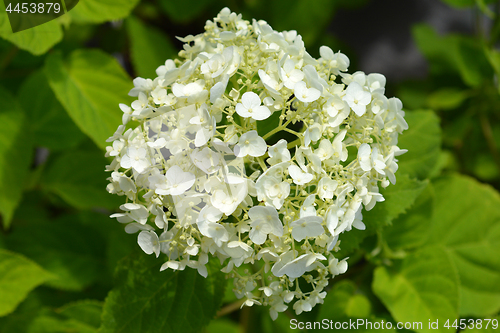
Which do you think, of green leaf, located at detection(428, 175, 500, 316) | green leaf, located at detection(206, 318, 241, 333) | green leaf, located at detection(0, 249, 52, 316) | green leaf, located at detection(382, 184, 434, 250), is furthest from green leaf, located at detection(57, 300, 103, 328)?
green leaf, located at detection(428, 175, 500, 316)

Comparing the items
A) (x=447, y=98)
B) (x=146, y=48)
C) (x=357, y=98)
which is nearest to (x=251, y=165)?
(x=357, y=98)

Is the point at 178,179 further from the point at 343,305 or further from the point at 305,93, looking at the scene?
the point at 343,305

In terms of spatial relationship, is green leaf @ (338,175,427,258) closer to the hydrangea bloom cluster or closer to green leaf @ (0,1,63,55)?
the hydrangea bloom cluster

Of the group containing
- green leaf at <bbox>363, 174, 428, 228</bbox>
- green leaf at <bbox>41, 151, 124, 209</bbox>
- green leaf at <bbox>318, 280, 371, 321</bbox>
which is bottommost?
green leaf at <bbox>41, 151, 124, 209</bbox>

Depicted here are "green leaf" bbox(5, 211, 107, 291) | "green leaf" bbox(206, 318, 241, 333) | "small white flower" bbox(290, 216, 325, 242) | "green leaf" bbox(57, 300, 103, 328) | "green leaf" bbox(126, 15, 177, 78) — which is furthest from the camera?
"green leaf" bbox(126, 15, 177, 78)

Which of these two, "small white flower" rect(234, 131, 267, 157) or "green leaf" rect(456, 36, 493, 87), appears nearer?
"small white flower" rect(234, 131, 267, 157)

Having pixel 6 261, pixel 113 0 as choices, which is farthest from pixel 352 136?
pixel 6 261

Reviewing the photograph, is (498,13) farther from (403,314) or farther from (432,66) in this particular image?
(403,314)

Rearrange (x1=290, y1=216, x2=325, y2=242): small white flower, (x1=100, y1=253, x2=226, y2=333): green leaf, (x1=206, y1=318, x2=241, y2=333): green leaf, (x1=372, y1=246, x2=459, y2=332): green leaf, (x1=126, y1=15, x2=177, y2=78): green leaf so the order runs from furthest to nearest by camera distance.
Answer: (x1=126, y1=15, x2=177, y2=78): green leaf
(x1=206, y1=318, x2=241, y2=333): green leaf
(x1=372, y1=246, x2=459, y2=332): green leaf
(x1=100, y1=253, x2=226, y2=333): green leaf
(x1=290, y1=216, x2=325, y2=242): small white flower
